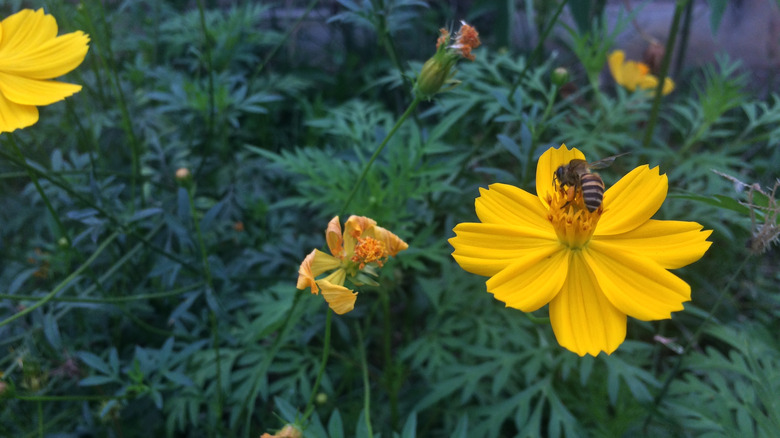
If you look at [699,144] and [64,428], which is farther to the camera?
[699,144]

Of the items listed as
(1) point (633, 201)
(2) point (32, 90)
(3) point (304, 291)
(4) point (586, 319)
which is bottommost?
(3) point (304, 291)

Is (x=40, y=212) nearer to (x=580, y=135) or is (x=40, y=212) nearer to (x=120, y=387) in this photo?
(x=120, y=387)

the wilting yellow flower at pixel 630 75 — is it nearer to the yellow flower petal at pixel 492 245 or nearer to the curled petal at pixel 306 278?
the yellow flower petal at pixel 492 245

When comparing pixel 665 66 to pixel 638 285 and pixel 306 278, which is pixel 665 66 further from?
pixel 306 278

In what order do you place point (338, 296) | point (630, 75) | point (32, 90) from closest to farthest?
point (338, 296) < point (32, 90) < point (630, 75)

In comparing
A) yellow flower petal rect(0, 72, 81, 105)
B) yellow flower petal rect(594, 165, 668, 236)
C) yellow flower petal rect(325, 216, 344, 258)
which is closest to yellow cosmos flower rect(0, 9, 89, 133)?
yellow flower petal rect(0, 72, 81, 105)

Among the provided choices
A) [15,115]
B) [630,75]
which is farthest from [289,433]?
[630,75]

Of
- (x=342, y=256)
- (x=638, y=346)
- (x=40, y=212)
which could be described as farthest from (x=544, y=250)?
(x=40, y=212)
